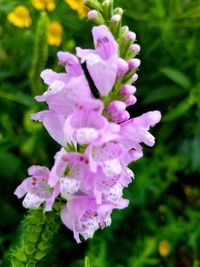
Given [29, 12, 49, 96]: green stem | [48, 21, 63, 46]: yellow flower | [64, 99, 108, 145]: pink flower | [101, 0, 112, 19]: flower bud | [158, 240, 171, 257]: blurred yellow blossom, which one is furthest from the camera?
[48, 21, 63, 46]: yellow flower

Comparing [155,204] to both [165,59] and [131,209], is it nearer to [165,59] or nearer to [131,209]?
[131,209]

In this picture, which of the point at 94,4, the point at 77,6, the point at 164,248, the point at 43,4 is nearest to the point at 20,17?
the point at 43,4

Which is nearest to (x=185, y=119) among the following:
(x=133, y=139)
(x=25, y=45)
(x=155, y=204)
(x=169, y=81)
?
(x=169, y=81)

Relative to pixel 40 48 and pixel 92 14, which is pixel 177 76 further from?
pixel 92 14

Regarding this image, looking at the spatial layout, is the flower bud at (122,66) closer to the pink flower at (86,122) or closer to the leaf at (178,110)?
the pink flower at (86,122)

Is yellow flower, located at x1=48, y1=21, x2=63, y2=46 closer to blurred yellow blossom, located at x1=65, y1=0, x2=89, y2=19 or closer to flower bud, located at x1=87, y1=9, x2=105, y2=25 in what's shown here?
blurred yellow blossom, located at x1=65, y1=0, x2=89, y2=19

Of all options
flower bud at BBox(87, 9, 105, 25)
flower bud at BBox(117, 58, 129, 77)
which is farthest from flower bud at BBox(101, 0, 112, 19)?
flower bud at BBox(117, 58, 129, 77)
